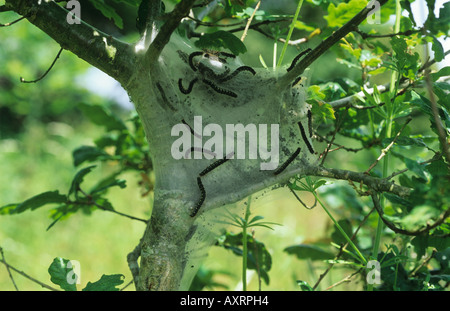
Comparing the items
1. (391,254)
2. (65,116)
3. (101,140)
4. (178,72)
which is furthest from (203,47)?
(65,116)

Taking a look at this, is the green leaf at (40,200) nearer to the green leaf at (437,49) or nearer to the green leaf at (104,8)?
the green leaf at (104,8)

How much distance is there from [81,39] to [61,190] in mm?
7375

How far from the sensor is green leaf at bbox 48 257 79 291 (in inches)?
56.5

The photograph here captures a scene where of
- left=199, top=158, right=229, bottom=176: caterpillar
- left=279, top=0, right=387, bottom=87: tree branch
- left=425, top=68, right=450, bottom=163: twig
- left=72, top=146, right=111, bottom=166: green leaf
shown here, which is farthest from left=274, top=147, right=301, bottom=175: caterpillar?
left=72, top=146, right=111, bottom=166: green leaf

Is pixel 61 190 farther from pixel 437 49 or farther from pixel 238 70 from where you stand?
pixel 437 49

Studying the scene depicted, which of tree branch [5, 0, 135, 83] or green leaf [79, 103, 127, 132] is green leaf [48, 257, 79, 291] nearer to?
tree branch [5, 0, 135, 83]

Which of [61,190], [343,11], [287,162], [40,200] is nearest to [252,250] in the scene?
[287,162]

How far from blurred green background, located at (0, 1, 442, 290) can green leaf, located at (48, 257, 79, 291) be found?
101 inches

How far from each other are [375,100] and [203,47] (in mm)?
756

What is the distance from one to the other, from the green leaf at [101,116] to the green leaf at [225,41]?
35.3 inches

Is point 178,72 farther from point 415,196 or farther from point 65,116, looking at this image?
Result: point 65,116

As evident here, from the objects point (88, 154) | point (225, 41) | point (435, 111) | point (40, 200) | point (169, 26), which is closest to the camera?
point (435, 111)

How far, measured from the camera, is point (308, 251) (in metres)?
2.40

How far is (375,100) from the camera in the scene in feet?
5.69
